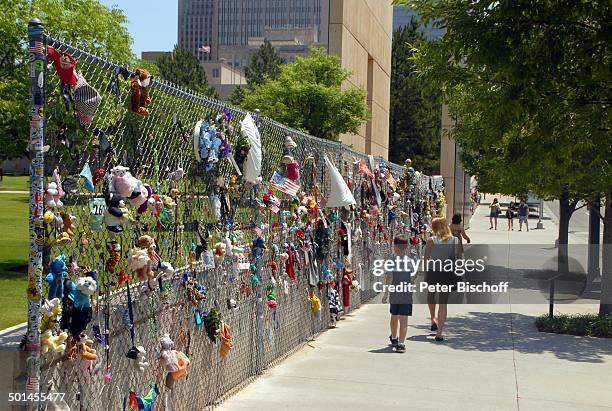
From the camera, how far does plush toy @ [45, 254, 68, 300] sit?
3.58 metres

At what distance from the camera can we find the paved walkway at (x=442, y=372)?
6539mm

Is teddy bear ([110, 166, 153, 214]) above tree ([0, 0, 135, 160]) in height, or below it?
below

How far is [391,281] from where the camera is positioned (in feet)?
29.0

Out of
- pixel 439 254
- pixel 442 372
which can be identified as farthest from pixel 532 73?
pixel 442 372

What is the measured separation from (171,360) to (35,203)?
1.73 meters

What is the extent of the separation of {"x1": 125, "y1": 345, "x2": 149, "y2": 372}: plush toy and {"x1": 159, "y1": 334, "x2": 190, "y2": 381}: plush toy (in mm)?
317

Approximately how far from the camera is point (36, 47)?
3.46 meters

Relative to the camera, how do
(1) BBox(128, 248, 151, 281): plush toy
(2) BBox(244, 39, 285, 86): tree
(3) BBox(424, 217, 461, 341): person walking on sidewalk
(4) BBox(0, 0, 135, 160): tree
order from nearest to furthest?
(1) BBox(128, 248, 151, 281): plush toy, (3) BBox(424, 217, 461, 341): person walking on sidewalk, (4) BBox(0, 0, 135, 160): tree, (2) BBox(244, 39, 285, 86): tree

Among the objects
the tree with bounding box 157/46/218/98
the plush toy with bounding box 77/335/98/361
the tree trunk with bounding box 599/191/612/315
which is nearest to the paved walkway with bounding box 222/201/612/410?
the tree trunk with bounding box 599/191/612/315

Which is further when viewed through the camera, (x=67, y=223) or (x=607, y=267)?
(x=607, y=267)

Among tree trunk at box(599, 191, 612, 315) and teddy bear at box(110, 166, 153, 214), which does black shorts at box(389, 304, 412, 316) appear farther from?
teddy bear at box(110, 166, 153, 214)

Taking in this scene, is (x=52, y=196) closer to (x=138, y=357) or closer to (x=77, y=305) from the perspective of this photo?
(x=77, y=305)

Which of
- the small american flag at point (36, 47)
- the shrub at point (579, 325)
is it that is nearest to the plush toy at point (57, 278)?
the small american flag at point (36, 47)

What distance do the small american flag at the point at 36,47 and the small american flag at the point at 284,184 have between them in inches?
152
